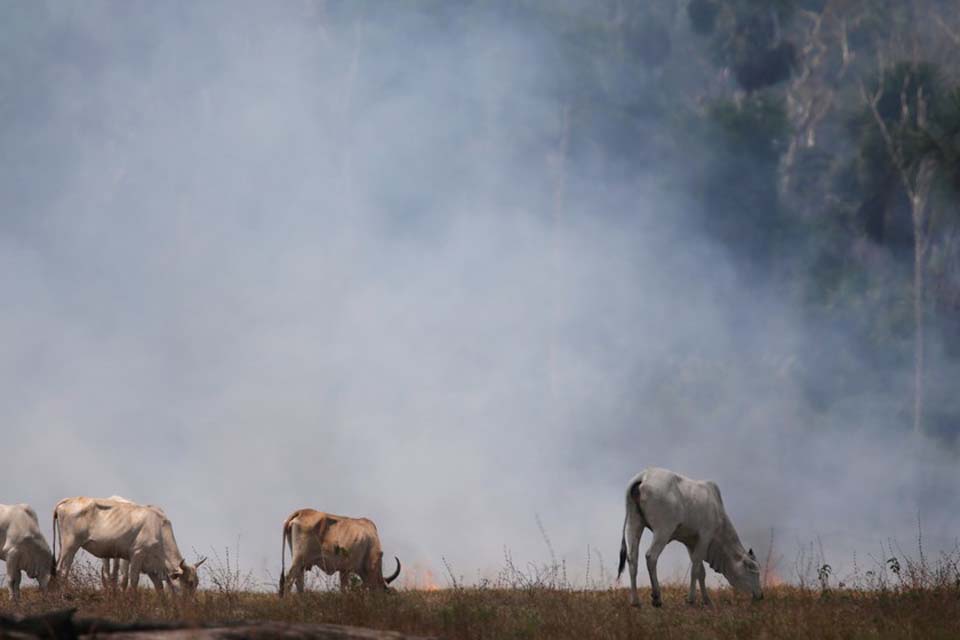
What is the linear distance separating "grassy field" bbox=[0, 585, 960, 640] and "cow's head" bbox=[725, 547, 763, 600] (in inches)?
42.1

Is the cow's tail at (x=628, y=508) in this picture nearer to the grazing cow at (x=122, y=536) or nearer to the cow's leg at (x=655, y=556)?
the cow's leg at (x=655, y=556)

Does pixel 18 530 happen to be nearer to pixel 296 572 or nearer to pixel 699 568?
pixel 296 572

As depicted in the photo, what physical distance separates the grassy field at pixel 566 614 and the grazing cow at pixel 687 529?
2.54 ft

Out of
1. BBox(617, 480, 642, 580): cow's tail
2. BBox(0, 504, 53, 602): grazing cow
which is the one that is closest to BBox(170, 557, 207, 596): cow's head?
BBox(0, 504, 53, 602): grazing cow

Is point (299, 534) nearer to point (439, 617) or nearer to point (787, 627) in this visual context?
point (439, 617)

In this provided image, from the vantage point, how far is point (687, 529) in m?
18.3

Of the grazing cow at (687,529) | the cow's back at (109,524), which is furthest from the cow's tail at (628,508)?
the cow's back at (109,524)

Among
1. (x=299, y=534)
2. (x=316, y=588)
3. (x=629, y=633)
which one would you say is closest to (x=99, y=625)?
(x=629, y=633)

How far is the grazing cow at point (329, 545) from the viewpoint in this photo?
20703mm

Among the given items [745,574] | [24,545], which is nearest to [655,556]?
[745,574]

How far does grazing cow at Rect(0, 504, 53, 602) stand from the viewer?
A: 21.2 m

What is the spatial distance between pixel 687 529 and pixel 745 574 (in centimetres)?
184

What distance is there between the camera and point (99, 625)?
5.67m

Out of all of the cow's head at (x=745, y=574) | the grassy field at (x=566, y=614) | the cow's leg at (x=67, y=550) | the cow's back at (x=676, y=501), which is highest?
the cow's back at (x=676, y=501)
